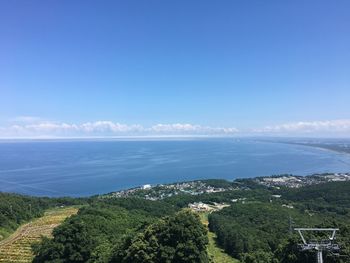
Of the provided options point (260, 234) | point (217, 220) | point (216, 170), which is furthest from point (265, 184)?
point (260, 234)

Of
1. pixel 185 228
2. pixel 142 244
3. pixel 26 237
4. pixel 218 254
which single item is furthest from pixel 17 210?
pixel 185 228

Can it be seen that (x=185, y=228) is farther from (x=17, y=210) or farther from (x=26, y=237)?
(x=17, y=210)

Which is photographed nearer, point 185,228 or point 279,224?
point 185,228

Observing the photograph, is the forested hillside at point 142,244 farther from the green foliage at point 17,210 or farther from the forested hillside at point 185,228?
the green foliage at point 17,210

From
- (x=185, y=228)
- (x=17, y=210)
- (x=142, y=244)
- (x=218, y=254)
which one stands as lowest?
(x=218, y=254)

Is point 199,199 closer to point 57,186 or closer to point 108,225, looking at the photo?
point 108,225

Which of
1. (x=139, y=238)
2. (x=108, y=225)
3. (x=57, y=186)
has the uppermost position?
(x=139, y=238)

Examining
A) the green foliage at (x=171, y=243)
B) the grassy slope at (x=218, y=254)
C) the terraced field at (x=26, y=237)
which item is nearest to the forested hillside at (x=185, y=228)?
the green foliage at (x=171, y=243)

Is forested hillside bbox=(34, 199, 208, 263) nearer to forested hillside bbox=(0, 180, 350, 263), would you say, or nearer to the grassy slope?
forested hillside bbox=(0, 180, 350, 263)
